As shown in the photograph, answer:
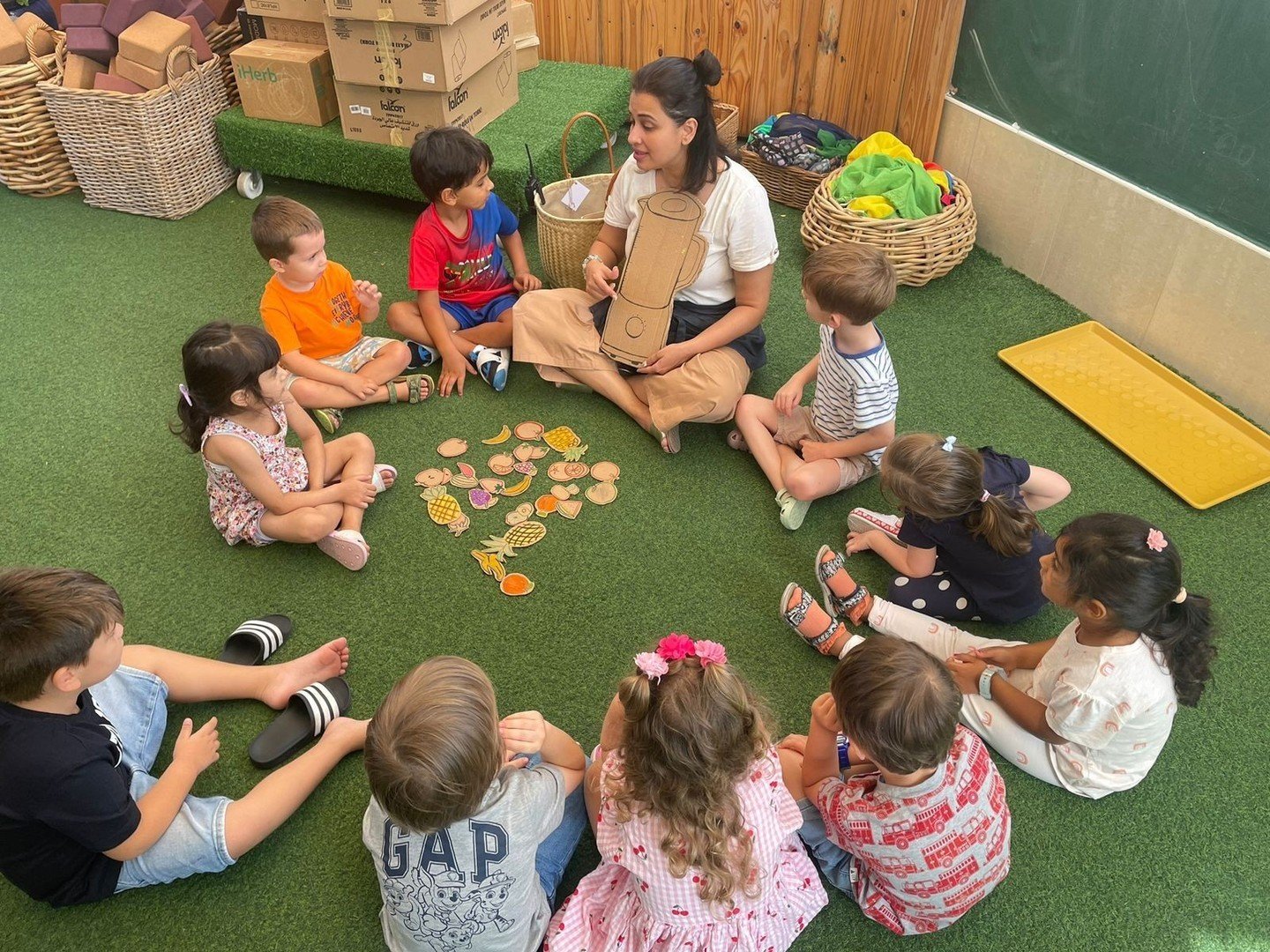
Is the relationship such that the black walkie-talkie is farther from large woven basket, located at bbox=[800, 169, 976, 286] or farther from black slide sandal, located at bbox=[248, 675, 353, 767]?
black slide sandal, located at bbox=[248, 675, 353, 767]

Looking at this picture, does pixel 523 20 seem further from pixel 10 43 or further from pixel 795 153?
pixel 10 43

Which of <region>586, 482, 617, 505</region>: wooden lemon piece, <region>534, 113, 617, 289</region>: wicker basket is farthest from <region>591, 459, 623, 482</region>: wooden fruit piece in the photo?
<region>534, 113, 617, 289</region>: wicker basket

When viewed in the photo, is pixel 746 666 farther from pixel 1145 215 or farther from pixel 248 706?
pixel 1145 215

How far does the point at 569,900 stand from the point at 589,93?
353 cm

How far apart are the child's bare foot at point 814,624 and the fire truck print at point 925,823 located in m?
0.60

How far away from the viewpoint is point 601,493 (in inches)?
104

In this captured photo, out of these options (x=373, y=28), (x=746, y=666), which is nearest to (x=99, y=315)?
(x=373, y=28)

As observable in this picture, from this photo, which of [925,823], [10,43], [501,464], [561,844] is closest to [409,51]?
[501,464]

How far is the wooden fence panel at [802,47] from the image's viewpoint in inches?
143

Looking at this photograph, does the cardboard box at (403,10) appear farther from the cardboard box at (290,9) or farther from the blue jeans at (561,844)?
the blue jeans at (561,844)

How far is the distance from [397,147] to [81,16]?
1.46 metres

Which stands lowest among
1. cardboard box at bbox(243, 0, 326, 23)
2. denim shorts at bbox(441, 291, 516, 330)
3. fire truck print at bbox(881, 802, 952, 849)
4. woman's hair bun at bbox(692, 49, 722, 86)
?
denim shorts at bbox(441, 291, 516, 330)

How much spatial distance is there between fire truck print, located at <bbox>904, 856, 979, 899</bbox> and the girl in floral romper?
5.08 ft

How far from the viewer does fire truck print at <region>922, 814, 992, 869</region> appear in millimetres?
1582
